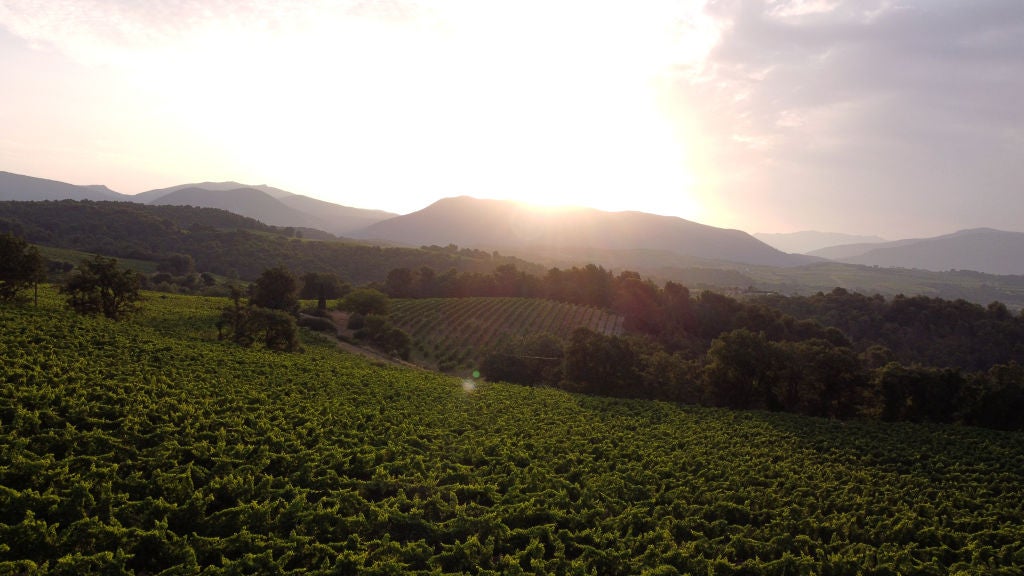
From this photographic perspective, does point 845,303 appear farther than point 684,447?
Yes

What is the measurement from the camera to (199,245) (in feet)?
497

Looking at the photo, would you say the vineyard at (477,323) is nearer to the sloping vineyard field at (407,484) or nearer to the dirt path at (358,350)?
the dirt path at (358,350)

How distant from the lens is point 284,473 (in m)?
19.1

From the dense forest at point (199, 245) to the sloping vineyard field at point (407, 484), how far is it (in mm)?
107678

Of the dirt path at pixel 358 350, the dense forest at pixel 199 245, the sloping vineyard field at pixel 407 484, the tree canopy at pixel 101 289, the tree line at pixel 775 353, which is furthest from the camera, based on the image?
the dense forest at pixel 199 245

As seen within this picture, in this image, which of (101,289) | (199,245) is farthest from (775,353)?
(199,245)

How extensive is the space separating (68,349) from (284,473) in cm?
1923

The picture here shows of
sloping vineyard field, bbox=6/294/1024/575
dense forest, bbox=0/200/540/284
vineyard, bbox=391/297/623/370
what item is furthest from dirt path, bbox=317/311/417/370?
dense forest, bbox=0/200/540/284

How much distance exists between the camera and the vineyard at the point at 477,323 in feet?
239

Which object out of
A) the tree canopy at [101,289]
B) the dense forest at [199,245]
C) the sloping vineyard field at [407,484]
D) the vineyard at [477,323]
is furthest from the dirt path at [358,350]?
the dense forest at [199,245]

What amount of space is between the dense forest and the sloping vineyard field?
353 feet

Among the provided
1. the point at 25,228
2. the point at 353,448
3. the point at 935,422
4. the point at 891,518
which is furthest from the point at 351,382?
the point at 25,228

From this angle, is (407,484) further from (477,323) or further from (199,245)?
(199,245)

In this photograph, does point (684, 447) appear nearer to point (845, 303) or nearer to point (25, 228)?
point (845, 303)
